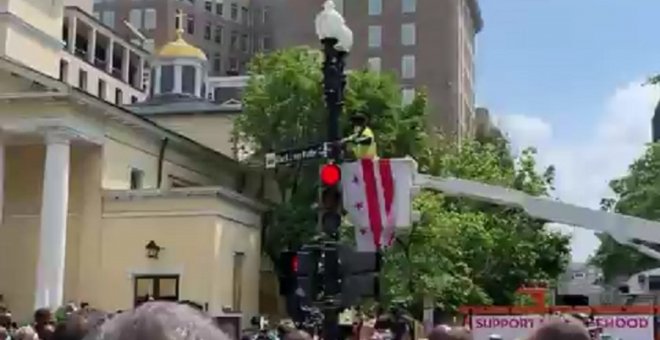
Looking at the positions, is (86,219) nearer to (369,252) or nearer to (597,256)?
(369,252)

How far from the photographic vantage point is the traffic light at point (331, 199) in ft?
39.7

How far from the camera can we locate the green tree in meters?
55.2

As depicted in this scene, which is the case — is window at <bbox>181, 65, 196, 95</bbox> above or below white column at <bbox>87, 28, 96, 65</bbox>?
below

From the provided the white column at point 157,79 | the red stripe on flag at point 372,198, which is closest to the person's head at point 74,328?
the red stripe on flag at point 372,198

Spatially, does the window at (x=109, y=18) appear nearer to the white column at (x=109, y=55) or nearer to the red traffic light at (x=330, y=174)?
the white column at (x=109, y=55)

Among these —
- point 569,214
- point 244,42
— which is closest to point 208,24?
point 244,42

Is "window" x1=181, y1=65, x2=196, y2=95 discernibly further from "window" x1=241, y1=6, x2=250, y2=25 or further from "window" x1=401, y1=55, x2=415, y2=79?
"window" x1=241, y1=6, x2=250, y2=25

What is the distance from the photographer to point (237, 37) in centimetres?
13562

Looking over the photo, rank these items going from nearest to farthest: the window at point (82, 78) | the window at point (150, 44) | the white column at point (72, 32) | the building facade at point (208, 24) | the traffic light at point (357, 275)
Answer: the traffic light at point (357, 275)
the white column at point (72, 32)
the window at point (82, 78)
the window at point (150, 44)
the building facade at point (208, 24)

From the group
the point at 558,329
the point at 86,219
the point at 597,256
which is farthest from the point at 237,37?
the point at 558,329

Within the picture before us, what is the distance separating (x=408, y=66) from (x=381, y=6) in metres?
6.19

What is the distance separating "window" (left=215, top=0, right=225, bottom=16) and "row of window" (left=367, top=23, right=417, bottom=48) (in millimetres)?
38695

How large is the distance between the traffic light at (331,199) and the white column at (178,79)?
49.7 m

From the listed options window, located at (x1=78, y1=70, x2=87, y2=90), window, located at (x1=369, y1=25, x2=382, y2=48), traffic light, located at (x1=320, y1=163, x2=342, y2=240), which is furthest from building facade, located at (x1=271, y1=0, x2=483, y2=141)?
traffic light, located at (x1=320, y1=163, x2=342, y2=240)
